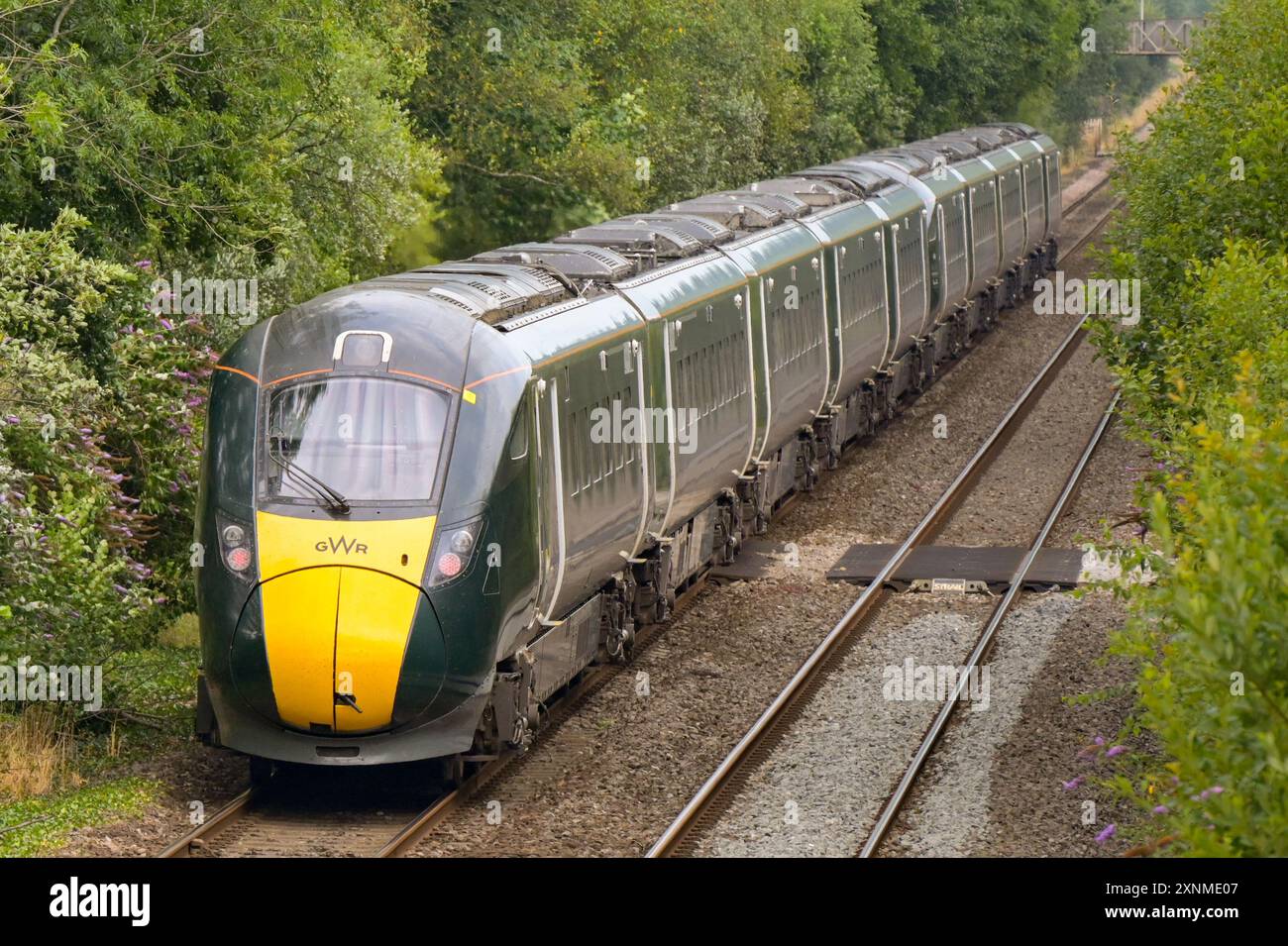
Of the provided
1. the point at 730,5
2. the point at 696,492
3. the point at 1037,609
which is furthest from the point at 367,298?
the point at 730,5

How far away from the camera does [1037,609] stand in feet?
60.1

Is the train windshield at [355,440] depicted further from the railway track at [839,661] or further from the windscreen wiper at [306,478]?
the railway track at [839,661]

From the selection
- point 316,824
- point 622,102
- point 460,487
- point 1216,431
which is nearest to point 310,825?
point 316,824

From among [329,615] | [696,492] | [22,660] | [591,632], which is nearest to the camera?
[329,615]

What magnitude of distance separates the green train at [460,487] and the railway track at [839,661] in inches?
54.9

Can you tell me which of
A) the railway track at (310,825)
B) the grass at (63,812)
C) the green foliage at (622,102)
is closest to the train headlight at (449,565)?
the railway track at (310,825)

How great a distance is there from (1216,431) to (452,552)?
16.3ft

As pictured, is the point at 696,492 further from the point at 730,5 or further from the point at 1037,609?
the point at 730,5

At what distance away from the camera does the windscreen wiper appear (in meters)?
11.9

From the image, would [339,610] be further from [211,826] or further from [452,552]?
[211,826]

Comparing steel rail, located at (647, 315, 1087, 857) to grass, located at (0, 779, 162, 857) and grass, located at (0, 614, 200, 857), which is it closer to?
grass, located at (0, 779, 162, 857)

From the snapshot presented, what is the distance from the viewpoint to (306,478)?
39.5 feet

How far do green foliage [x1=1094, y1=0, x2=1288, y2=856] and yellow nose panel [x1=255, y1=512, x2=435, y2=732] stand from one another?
14.8 ft

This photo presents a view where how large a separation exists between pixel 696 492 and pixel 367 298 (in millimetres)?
5833
